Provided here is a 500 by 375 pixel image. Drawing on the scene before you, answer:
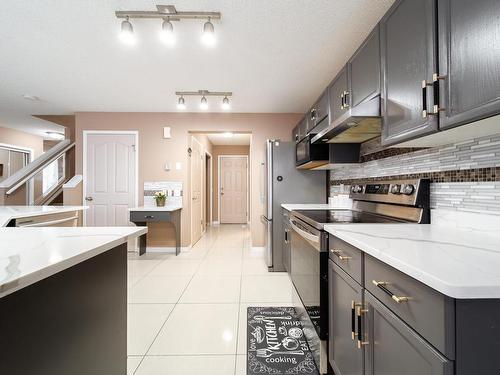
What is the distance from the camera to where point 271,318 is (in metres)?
2.04

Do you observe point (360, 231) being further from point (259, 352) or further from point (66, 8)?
point (66, 8)

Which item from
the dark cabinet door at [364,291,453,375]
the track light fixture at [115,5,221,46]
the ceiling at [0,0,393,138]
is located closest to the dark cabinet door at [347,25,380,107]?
the ceiling at [0,0,393,138]

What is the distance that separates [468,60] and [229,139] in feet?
19.6

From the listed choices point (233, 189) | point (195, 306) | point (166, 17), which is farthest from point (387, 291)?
point (233, 189)

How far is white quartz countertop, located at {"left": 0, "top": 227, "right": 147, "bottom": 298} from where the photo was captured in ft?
1.90

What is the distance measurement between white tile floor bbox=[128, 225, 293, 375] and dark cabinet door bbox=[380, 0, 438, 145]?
1616 mm

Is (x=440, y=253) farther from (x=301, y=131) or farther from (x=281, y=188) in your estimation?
(x=301, y=131)

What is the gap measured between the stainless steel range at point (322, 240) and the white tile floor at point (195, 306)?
1.59 ft

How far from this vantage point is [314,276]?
151 centimetres

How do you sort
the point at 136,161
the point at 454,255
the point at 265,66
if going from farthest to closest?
the point at 136,161
the point at 265,66
the point at 454,255

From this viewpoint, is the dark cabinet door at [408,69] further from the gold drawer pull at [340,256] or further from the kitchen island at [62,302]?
the kitchen island at [62,302]

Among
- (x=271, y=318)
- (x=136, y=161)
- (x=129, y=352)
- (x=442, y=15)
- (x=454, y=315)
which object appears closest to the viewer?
(x=454, y=315)

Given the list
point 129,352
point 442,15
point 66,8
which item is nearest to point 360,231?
point 442,15

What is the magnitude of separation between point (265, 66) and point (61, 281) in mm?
2436
